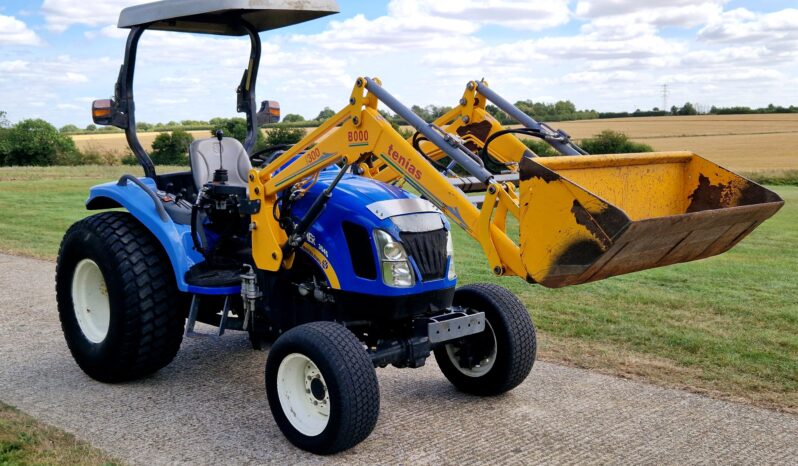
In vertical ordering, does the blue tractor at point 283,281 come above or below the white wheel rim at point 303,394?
above

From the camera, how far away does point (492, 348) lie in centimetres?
530

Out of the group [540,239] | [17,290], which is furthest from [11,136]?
[540,239]

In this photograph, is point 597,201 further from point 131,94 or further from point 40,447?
point 131,94

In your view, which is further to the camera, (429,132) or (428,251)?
(428,251)

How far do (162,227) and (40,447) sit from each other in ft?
5.03

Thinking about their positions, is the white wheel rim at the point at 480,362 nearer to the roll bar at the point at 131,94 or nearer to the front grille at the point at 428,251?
the front grille at the point at 428,251

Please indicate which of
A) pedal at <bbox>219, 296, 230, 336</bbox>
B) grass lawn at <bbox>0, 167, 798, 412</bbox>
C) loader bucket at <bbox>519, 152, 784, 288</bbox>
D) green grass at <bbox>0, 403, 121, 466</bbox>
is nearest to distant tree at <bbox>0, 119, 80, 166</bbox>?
grass lawn at <bbox>0, 167, 798, 412</bbox>

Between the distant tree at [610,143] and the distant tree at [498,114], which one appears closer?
the distant tree at [498,114]

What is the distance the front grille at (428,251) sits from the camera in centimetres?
469

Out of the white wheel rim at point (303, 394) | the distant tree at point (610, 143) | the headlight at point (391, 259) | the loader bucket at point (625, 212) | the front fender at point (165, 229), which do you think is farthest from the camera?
the distant tree at point (610, 143)

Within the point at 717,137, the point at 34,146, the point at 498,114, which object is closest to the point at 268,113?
the point at 498,114

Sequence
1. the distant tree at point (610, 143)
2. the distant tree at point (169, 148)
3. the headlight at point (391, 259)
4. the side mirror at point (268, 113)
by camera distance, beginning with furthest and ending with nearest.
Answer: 1. the distant tree at point (610, 143)
2. the distant tree at point (169, 148)
3. the side mirror at point (268, 113)
4. the headlight at point (391, 259)

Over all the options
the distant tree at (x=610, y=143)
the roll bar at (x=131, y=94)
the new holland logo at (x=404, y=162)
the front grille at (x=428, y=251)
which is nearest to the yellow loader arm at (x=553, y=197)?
the new holland logo at (x=404, y=162)

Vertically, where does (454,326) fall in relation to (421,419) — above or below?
above
